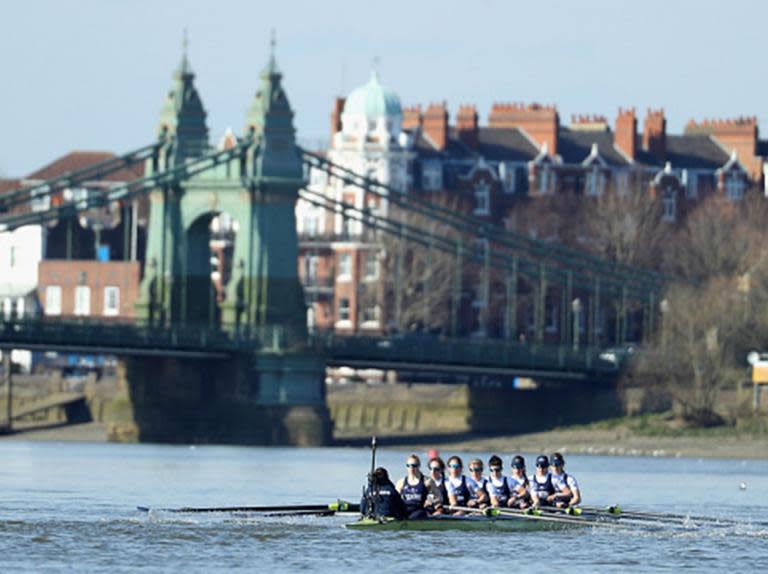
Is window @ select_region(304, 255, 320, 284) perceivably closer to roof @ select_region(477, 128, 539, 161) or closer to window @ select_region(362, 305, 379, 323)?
window @ select_region(362, 305, 379, 323)

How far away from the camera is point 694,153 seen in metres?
156

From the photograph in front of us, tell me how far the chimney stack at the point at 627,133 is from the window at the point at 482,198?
7880 millimetres

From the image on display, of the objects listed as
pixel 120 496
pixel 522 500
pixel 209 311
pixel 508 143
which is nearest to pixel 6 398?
pixel 209 311

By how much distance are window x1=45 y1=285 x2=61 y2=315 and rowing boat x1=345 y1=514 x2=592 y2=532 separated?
276ft

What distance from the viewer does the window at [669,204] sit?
495 ft

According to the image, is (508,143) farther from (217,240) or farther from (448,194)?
(217,240)

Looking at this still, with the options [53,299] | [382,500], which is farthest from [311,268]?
[382,500]

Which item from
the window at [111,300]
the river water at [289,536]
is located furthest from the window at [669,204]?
the river water at [289,536]

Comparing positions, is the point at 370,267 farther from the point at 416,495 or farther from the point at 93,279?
the point at 416,495

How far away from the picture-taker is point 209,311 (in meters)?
112

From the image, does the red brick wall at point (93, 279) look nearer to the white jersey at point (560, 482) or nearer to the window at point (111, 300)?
the window at point (111, 300)

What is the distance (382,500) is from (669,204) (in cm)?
9600

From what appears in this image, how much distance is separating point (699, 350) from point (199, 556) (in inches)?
2203

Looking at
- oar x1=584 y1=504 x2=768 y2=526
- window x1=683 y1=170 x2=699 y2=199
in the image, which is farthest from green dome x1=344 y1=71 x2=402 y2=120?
oar x1=584 y1=504 x2=768 y2=526
